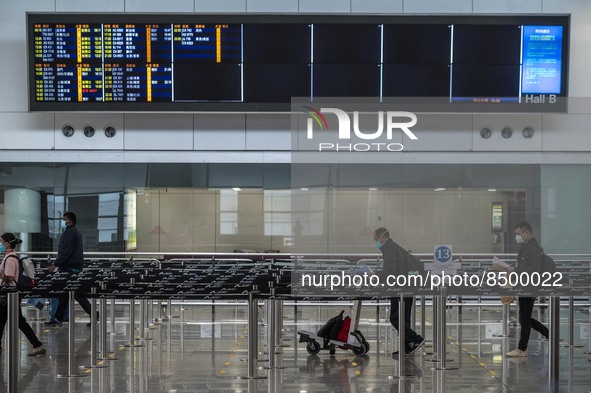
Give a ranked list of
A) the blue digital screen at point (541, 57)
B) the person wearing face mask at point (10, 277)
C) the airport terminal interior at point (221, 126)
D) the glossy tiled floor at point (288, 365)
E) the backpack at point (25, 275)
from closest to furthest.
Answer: the glossy tiled floor at point (288, 365), the person wearing face mask at point (10, 277), the backpack at point (25, 275), the airport terminal interior at point (221, 126), the blue digital screen at point (541, 57)

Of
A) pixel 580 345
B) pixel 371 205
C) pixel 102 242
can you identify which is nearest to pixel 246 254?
pixel 102 242

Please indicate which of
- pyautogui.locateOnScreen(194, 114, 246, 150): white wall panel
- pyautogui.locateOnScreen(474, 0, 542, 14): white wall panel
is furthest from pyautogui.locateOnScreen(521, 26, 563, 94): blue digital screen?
pyautogui.locateOnScreen(194, 114, 246, 150): white wall panel

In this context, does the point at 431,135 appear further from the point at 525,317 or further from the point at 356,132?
the point at 525,317

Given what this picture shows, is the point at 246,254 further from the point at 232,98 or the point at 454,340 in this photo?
the point at 454,340

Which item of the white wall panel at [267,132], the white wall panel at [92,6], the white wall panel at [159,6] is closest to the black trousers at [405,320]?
the white wall panel at [267,132]

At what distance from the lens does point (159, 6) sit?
1836cm

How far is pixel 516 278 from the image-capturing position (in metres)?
8.80

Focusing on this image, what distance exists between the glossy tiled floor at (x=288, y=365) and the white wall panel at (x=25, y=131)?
4.77 m

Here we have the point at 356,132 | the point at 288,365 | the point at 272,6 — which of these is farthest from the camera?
the point at 272,6

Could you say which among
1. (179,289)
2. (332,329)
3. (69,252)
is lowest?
(332,329)

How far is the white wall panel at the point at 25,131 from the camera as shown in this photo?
18859 mm

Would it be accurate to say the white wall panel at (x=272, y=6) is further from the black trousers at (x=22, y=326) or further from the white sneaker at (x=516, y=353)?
the white sneaker at (x=516, y=353)

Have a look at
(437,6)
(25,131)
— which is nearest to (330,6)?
(437,6)

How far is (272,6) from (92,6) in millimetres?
3384
